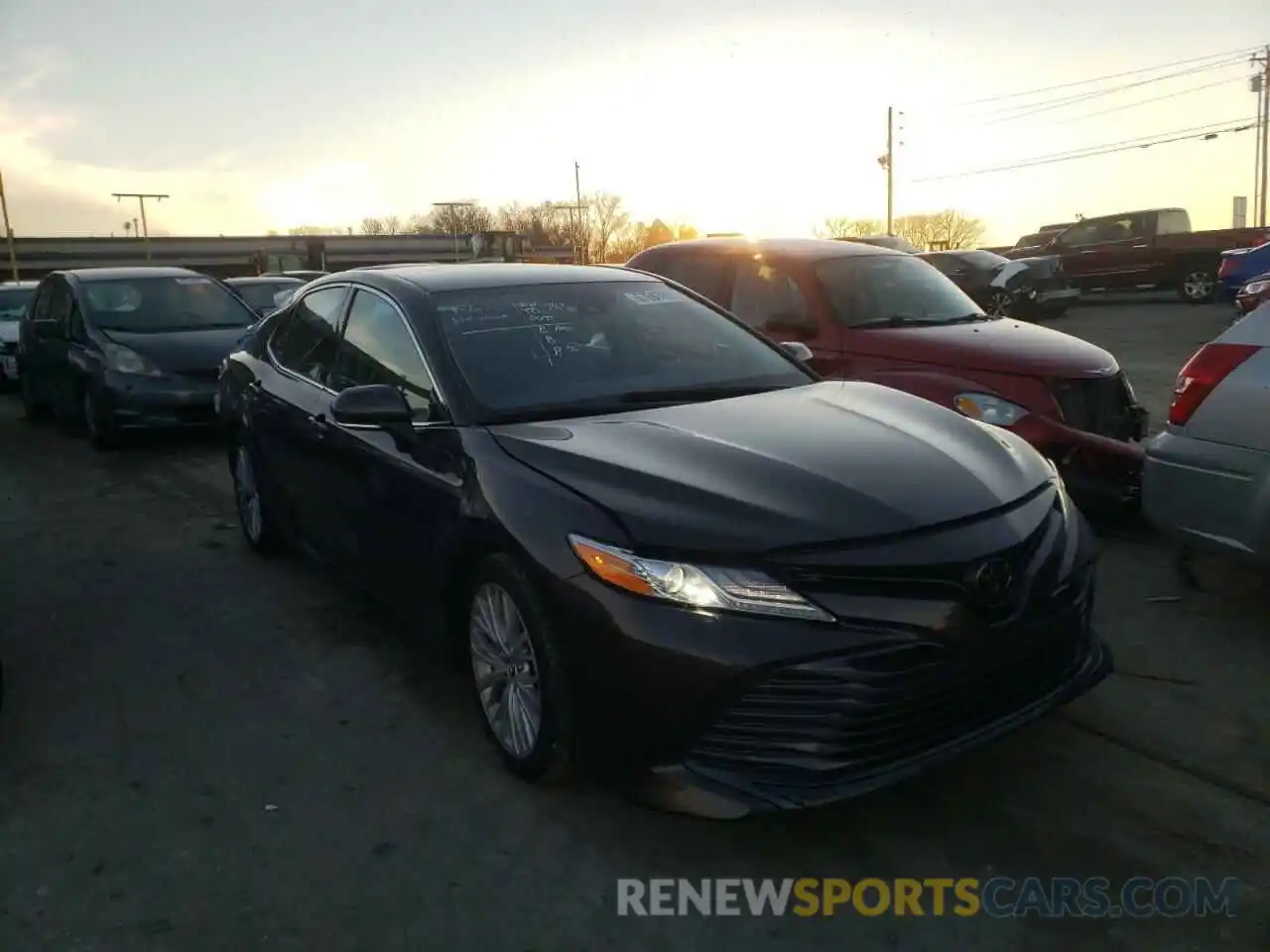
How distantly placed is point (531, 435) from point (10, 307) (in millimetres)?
15585

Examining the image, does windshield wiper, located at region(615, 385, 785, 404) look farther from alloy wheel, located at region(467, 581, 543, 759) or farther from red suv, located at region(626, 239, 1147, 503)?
red suv, located at region(626, 239, 1147, 503)

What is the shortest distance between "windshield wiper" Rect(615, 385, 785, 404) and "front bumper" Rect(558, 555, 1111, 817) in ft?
3.60

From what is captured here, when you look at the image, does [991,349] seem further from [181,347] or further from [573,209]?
[573,209]

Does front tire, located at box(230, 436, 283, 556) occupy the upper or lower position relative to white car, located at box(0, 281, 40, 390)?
lower

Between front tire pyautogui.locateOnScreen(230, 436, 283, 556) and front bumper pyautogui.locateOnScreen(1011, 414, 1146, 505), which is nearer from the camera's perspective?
front bumper pyautogui.locateOnScreen(1011, 414, 1146, 505)

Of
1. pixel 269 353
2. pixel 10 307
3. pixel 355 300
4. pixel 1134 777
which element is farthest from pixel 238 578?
pixel 10 307

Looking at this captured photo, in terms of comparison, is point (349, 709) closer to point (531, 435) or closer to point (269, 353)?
point (531, 435)

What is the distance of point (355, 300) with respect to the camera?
4.68 meters

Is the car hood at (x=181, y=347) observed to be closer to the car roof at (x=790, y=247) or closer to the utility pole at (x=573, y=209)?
the car roof at (x=790, y=247)

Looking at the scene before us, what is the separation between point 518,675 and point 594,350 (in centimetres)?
135

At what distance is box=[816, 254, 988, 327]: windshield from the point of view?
6621 mm

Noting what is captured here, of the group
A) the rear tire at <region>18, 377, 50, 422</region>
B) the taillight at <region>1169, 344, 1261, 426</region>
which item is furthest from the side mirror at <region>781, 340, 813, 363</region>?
the rear tire at <region>18, 377, 50, 422</region>

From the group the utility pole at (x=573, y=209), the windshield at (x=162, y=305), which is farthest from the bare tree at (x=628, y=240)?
the windshield at (x=162, y=305)

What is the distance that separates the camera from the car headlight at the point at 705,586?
8.84 ft
